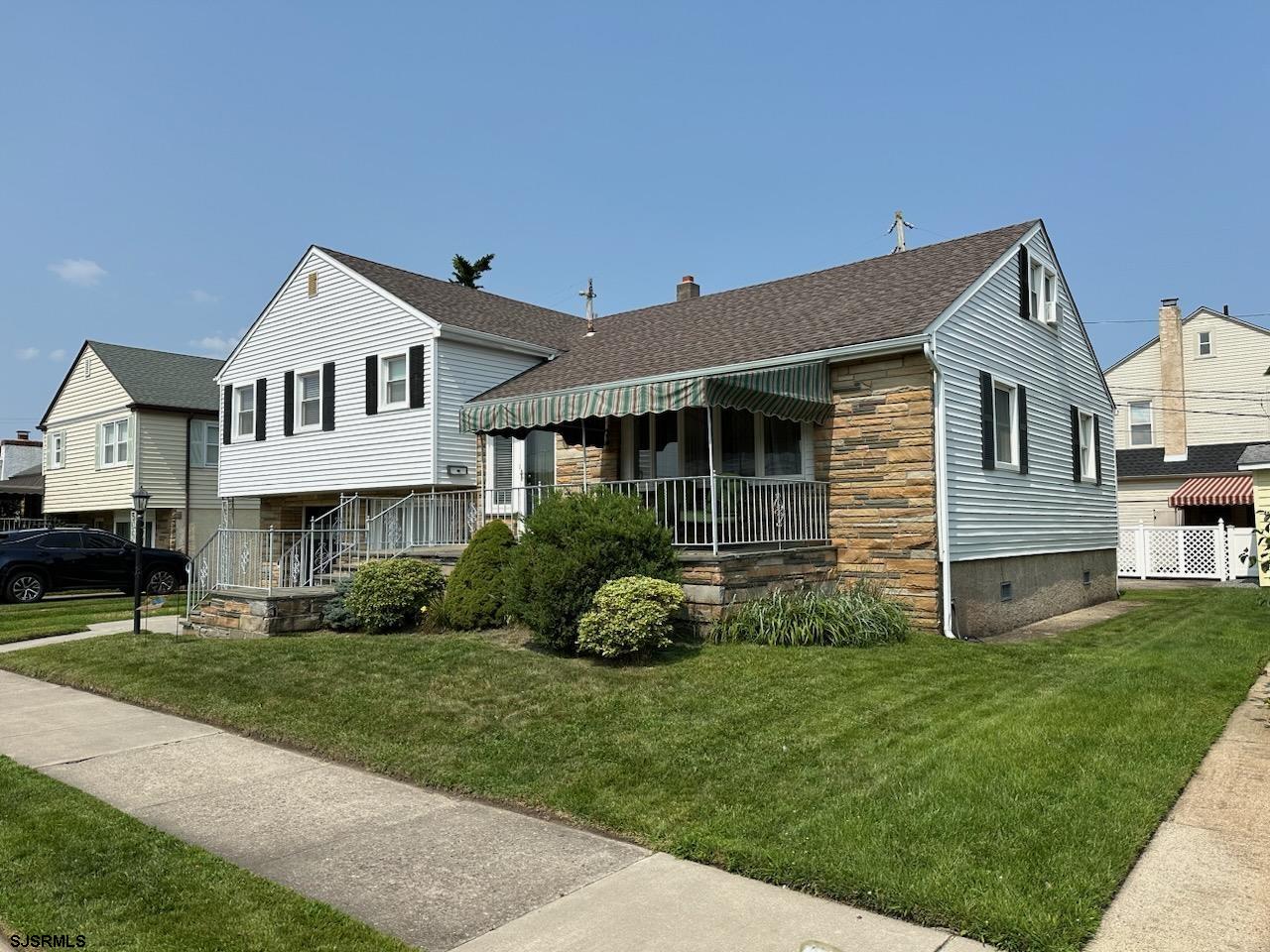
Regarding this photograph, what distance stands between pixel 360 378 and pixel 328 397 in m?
1.20

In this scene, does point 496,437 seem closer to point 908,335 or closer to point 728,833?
point 908,335

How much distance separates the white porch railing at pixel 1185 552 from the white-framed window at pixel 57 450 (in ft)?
115

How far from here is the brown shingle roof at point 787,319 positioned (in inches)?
499

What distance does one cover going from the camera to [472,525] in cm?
1662

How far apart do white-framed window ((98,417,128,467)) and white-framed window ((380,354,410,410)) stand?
15137 mm

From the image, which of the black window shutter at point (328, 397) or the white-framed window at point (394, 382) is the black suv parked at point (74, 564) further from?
the white-framed window at point (394, 382)

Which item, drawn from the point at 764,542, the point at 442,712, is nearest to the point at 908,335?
the point at 764,542

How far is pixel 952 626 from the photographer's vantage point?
1146cm

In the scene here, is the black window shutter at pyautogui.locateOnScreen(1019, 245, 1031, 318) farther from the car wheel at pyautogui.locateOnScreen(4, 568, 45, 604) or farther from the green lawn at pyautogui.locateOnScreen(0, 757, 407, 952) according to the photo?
the car wheel at pyautogui.locateOnScreen(4, 568, 45, 604)

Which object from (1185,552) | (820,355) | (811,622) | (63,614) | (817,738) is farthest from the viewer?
(1185,552)

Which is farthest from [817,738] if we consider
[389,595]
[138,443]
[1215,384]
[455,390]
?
[1215,384]

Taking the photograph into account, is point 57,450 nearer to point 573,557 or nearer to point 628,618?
point 573,557

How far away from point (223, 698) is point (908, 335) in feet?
30.0

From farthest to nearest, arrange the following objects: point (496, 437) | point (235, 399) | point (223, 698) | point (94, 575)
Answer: point (235, 399) → point (94, 575) → point (496, 437) → point (223, 698)
